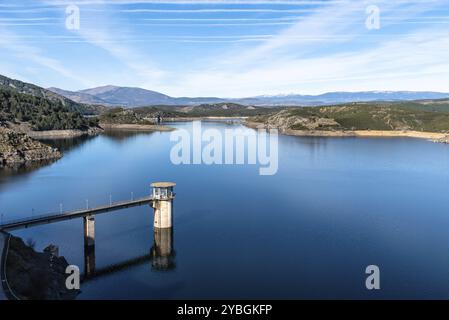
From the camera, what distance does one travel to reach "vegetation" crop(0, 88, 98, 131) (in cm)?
15462

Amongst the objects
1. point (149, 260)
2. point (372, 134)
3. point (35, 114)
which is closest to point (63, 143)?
point (35, 114)

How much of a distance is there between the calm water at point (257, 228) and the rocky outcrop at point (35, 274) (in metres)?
1.86

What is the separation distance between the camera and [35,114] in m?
Result: 164

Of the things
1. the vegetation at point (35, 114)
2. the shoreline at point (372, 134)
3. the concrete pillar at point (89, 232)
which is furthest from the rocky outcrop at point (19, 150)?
the shoreline at point (372, 134)

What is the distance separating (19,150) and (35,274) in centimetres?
7708

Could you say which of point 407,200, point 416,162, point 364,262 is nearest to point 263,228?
point 364,262

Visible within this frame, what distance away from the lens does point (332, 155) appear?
120 meters

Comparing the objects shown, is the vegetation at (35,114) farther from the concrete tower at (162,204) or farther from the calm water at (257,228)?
the concrete tower at (162,204)

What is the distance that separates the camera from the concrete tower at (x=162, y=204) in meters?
46.5

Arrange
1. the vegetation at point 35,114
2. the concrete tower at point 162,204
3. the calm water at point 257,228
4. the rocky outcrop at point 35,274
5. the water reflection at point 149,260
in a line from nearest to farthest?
the rocky outcrop at point 35,274 < the calm water at point 257,228 < the water reflection at point 149,260 < the concrete tower at point 162,204 < the vegetation at point 35,114

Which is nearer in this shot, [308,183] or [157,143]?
[308,183]

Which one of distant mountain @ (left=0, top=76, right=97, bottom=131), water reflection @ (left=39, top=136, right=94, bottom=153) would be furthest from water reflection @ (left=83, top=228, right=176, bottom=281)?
distant mountain @ (left=0, top=76, right=97, bottom=131)
